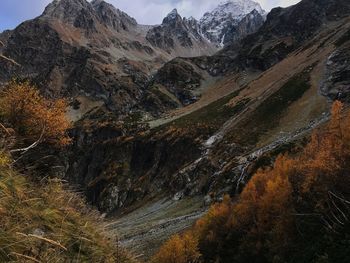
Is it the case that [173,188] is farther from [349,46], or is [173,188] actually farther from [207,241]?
[349,46]

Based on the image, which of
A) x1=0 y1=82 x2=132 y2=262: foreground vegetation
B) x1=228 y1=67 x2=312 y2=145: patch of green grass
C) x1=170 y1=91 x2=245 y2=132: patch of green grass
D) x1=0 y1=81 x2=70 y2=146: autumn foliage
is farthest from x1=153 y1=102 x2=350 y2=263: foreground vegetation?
x1=170 y1=91 x2=245 y2=132: patch of green grass

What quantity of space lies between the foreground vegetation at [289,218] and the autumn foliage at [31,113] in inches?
886

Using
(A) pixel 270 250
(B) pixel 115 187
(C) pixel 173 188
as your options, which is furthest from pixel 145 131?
(A) pixel 270 250

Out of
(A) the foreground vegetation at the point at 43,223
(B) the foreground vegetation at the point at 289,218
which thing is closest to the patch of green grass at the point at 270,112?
(B) the foreground vegetation at the point at 289,218

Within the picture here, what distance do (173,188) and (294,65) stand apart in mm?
88981

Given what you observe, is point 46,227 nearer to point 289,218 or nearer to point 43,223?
point 43,223

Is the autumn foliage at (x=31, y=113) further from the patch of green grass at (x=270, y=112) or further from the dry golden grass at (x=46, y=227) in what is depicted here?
the patch of green grass at (x=270, y=112)

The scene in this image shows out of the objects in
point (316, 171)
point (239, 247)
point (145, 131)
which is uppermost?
point (145, 131)

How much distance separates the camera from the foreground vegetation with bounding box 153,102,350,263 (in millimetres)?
Result: 58719

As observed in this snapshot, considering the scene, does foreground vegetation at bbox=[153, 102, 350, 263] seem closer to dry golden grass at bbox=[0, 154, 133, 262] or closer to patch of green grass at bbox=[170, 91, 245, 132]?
dry golden grass at bbox=[0, 154, 133, 262]

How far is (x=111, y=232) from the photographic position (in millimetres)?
11383

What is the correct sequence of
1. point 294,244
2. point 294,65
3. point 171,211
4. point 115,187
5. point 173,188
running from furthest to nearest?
point 294,65, point 115,187, point 173,188, point 171,211, point 294,244

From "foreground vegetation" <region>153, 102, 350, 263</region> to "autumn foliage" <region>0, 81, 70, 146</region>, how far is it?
22510mm

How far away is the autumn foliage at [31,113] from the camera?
35.0 m
